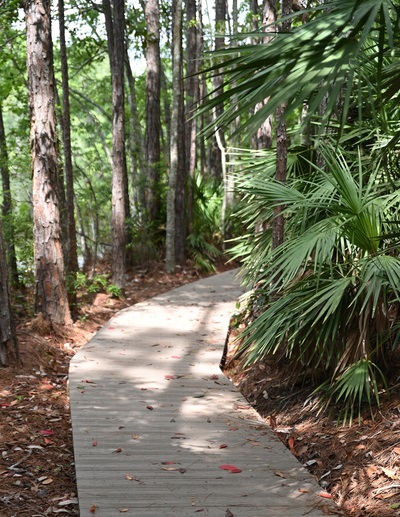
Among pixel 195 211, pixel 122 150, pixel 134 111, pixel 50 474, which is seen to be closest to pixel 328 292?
pixel 50 474

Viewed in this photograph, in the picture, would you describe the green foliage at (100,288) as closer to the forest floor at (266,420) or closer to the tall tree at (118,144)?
the tall tree at (118,144)

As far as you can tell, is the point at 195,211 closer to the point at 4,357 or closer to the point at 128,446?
the point at 4,357

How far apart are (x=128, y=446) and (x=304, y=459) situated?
1253mm

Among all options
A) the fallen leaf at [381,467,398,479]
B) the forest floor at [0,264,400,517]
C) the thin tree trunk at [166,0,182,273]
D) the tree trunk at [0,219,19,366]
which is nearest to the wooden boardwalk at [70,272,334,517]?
the forest floor at [0,264,400,517]

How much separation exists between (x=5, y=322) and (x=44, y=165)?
248 cm

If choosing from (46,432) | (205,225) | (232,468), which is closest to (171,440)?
(232,468)

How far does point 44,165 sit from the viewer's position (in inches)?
339

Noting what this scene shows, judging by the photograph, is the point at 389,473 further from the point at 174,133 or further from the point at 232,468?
the point at 174,133

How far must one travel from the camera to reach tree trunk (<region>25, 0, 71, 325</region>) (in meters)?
8.44

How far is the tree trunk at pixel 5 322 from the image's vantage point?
673cm

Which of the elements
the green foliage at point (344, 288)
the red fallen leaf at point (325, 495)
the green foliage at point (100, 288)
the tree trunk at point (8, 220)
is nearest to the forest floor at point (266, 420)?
the red fallen leaf at point (325, 495)

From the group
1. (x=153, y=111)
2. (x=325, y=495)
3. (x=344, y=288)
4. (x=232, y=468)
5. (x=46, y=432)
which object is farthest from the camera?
(x=153, y=111)

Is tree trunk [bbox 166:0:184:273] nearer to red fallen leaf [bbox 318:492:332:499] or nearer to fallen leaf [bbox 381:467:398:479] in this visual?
fallen leaf [bbox 381:467:398:479]

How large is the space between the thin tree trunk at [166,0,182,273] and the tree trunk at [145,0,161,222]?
0.44m
